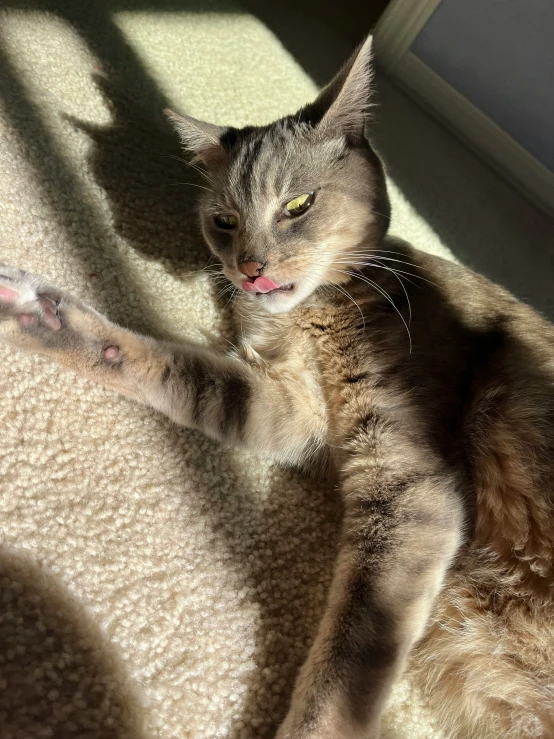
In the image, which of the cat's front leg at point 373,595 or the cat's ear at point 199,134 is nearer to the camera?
the cat's front leg at point 373,595

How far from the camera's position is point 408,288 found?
3.64 ft

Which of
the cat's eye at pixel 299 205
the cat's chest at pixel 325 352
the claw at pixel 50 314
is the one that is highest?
the cat's eye at pixel 299 205

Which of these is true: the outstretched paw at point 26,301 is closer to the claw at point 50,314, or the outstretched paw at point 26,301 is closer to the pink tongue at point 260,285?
the claw at point 50,314

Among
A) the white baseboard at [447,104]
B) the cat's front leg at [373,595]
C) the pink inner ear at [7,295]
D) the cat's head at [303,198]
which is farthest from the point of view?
the white baseboard at [447,104]

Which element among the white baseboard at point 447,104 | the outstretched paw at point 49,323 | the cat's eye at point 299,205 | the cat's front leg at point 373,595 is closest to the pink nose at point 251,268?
the cat's eye at point 299,205

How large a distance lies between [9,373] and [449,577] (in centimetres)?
82

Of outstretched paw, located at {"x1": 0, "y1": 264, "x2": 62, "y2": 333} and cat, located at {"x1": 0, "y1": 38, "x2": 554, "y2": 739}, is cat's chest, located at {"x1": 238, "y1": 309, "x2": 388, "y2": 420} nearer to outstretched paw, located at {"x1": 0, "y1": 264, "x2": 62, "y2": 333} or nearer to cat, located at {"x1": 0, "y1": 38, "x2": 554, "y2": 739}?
cat, located at {"x1": 0, "y1": 38, "x2": 554, "y2": 739}

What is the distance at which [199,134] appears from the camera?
3.86 feet

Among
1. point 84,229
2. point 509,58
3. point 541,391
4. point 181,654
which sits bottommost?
point 181,654

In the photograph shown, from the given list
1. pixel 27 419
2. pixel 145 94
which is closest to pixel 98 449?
pixel 27 419

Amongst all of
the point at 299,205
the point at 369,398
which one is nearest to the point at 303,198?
the point at 299,205

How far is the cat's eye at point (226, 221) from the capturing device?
1.15 meters

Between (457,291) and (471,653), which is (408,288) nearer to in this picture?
(457,291)

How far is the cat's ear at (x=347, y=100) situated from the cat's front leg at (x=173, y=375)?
1.65ft
